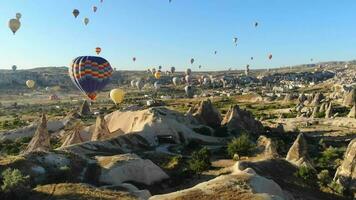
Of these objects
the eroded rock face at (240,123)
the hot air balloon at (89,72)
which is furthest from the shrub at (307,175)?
the hot air balloon at (89,72)

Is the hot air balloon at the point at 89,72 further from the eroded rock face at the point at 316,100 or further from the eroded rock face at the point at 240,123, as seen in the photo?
the eroded rock face at the point at 316,100

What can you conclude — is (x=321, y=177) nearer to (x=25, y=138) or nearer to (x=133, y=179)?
(x=133, y=179)

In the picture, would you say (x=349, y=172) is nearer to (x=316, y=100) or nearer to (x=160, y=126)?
(x=160, y=126)

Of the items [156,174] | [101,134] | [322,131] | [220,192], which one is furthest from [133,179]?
[322,131]

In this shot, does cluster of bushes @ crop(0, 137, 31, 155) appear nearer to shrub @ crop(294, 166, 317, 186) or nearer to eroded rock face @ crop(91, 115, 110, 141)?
eroded rock face @ crop(91, 115, 110, 141)

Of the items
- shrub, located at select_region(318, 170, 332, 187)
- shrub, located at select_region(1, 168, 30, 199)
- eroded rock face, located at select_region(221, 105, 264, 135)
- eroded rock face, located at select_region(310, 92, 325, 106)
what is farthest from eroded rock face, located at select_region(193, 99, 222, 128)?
eroded rock face, located at select_region(310, 92, 325, 106)

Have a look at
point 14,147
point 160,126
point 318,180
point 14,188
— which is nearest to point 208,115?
point 160,126
